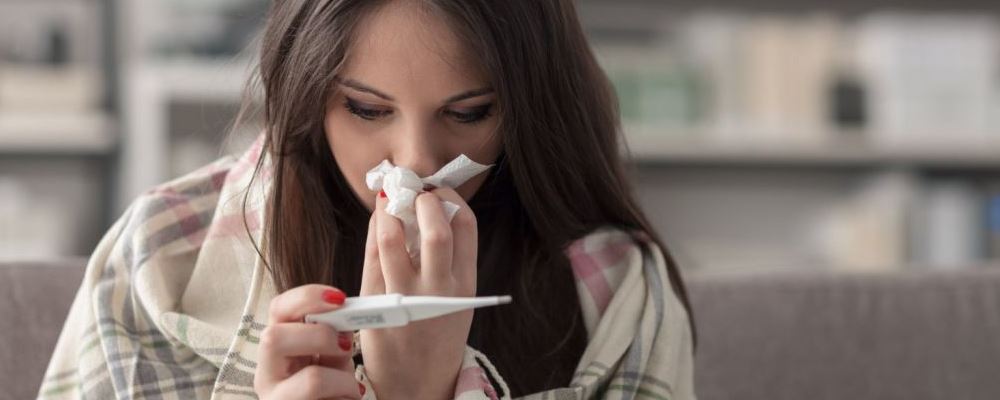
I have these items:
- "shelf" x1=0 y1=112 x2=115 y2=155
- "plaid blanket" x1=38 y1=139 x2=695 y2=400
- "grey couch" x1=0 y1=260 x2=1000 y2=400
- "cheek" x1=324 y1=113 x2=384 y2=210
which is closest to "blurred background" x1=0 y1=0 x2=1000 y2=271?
"shelf" x1=0 y1=112 x2=115 y2=155

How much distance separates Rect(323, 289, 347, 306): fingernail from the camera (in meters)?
0.89

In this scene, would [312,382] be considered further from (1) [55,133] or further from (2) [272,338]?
A: (1) [55,133]

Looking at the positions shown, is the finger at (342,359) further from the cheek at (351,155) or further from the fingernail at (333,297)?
the cheek at (351,155)

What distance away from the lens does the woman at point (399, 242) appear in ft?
3.25

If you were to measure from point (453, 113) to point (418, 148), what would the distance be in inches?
2.1

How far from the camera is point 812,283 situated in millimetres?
1464

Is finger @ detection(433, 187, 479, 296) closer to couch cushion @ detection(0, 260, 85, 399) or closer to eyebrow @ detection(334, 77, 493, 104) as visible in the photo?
eyebrow @ detection(334, 77, 493, 104)

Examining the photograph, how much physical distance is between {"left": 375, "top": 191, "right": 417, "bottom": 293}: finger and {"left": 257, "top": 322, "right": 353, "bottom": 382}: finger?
0.06 m

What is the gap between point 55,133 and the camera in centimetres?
278

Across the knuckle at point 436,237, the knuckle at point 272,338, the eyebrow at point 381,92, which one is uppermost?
the eyebrow at point 381,92

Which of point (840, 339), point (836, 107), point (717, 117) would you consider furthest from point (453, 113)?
point (836, 107)

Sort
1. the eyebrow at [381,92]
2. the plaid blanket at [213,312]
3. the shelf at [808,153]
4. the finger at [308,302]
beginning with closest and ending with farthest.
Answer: the finger at [308,302] < the eyebrow at [381,92] < the plaid blanket at [213,312] < the shelf at [808,153]

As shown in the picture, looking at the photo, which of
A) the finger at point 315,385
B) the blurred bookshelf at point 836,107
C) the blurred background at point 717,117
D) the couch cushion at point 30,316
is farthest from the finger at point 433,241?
the blurred bookshelf at point 836,107

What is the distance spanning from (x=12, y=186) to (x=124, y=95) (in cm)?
36
